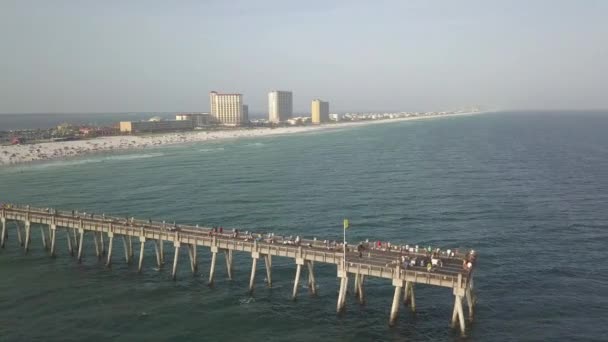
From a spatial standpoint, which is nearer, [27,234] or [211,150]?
[27,234]

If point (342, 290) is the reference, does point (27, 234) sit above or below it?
above

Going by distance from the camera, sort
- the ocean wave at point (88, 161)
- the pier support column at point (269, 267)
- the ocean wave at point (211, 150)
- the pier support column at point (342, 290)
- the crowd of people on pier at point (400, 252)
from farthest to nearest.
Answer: the ocean wave at point (211, 150) < the ocean wave at point (88, 161) < the pier support column at point (269, 267) < the pier support column at point (342, 290) < the crowd of people on pier at point (400, 252)

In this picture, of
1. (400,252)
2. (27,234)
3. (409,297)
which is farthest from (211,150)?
(409,297)

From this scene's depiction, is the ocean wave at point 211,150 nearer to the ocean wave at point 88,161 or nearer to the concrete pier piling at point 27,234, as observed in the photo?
the ocean wave at point 88,161

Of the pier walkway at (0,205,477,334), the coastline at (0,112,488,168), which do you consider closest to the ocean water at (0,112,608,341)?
the pier walkway at (0,205,477,334)

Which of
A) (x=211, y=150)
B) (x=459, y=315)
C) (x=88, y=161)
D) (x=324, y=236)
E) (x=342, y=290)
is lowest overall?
(x=459, y=315)

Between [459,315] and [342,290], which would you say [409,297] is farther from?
[342,290]

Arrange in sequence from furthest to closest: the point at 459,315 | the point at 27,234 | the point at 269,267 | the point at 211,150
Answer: the point at 211,150 → the point at 27,234 → the point at 269,267 → the point at 459,315

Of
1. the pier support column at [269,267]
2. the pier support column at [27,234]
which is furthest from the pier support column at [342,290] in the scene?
the pier support column at [27,234]

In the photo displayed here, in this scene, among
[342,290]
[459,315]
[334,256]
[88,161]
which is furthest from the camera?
[88,161]

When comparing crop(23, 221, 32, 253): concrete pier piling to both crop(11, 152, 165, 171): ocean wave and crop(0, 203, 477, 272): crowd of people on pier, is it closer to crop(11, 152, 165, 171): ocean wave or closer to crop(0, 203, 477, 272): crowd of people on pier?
crop(0, 203, 477, 272): crowd of people on pier

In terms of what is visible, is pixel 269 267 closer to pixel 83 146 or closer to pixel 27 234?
pixel 27 234
